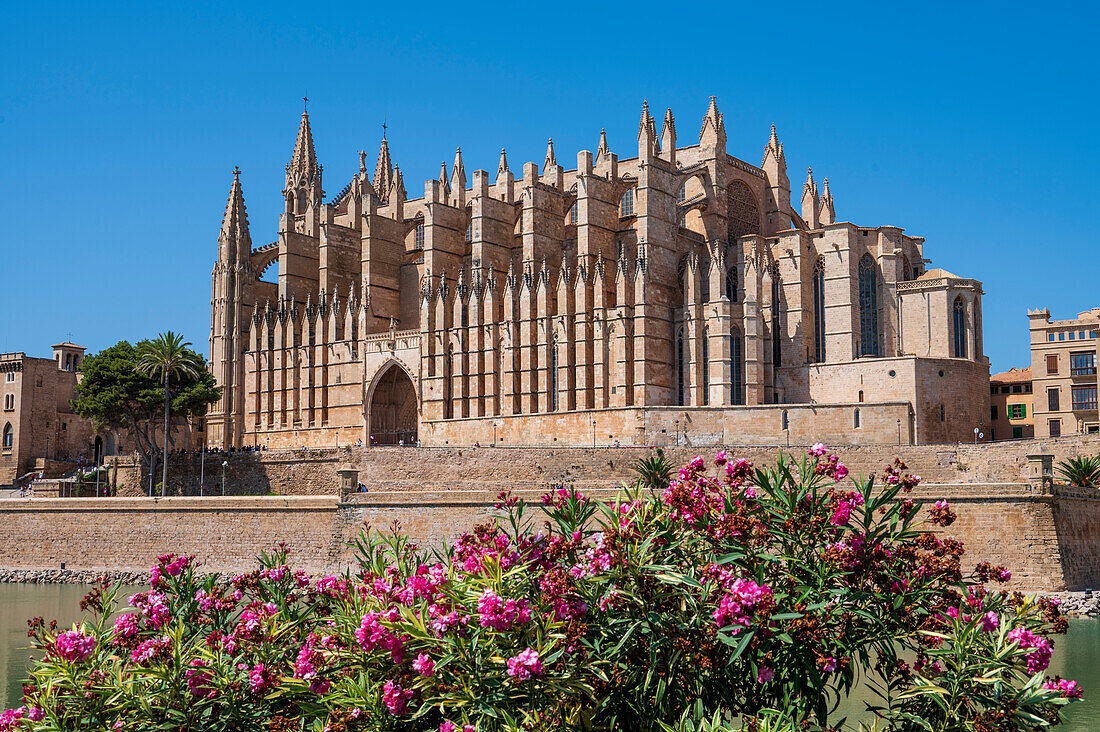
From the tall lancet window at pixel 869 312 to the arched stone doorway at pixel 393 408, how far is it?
65.4 ft

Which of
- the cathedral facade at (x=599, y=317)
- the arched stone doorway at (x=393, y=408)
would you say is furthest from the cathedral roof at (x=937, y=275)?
the arched stone doorway at (x=393, y=408)

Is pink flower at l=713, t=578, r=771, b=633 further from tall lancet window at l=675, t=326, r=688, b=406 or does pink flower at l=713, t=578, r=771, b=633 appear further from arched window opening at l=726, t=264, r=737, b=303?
arched window opening at l=726, t=264, r=737, b=303

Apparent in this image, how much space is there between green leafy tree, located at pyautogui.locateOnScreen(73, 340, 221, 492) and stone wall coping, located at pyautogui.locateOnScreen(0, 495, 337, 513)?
21.9ft

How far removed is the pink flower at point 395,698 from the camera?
30.8 feet

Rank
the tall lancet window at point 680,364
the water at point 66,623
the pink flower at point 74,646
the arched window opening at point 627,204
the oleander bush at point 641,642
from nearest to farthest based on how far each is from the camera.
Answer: the oleander bush at point 641,642 → the pink flower at point 74,646 → the water at point 66,623 → the tall lancet window at point 680,364 → the arched window opening at point 627,204

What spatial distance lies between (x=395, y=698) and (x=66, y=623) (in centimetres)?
2024

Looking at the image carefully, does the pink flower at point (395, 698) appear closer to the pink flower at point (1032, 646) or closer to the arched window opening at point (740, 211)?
the pink flower at point (1032, 646)

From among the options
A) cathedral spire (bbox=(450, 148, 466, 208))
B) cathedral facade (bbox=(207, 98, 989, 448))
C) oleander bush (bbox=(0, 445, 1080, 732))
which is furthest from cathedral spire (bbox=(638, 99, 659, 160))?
oleander bush (bbox=(0, 445, 1080, 732))

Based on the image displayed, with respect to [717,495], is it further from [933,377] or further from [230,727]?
[933,377]

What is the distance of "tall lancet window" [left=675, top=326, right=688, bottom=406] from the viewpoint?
1743 inches

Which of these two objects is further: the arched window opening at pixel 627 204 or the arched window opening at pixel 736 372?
the arched window opening at pixel 627 204

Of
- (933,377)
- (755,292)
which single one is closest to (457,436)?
(755,292)

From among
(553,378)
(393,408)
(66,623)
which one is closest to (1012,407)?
(553,378)

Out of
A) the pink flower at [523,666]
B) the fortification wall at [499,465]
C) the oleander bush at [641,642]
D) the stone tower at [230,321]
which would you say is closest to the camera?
the pink flower at [523,666]
